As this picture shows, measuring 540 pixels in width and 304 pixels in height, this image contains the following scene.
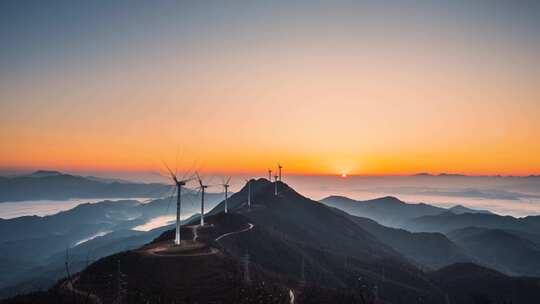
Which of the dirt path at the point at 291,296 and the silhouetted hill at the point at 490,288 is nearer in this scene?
the dirt path at the point at 291,296

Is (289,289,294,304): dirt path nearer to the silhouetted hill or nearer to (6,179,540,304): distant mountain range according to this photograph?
(6,179,540,304): distant mountain range

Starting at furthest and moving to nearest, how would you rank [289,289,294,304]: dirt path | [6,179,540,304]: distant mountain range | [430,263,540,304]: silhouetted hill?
1. [430,263,540,304]: silhouetted hill
2. [289,289,294,304]: dirt path
3. [6,179,540,304]: distant mountain range

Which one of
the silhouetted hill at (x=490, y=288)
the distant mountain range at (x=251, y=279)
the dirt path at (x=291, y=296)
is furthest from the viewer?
the silhouetted hill at (x=490, y=288)

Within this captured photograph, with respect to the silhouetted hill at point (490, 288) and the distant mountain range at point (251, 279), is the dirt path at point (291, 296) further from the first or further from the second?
the silhouetted hill at point (490, 288)

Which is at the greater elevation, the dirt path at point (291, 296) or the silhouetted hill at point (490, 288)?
the dirt path at point (291, 296)

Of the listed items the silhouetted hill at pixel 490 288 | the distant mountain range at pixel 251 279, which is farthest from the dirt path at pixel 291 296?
the silhouetted hill at pixel 490 288

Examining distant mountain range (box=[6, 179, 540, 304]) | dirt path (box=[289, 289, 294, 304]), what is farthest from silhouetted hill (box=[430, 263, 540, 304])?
dirt path (box=[289, 289, 294, 304])

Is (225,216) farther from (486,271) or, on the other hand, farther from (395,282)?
(486,271)

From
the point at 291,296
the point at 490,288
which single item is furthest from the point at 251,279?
the point at 490,288

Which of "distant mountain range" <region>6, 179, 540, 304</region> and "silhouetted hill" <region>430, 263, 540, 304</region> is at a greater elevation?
"distant mountain range" <region>6, 179, 540, 304</region>

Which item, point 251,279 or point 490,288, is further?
point 490,288

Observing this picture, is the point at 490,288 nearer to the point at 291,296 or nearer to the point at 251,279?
the point at 291,296

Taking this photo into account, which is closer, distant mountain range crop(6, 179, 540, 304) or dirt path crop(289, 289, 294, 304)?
distant mountain range crop(6, 179, 540, 304)
